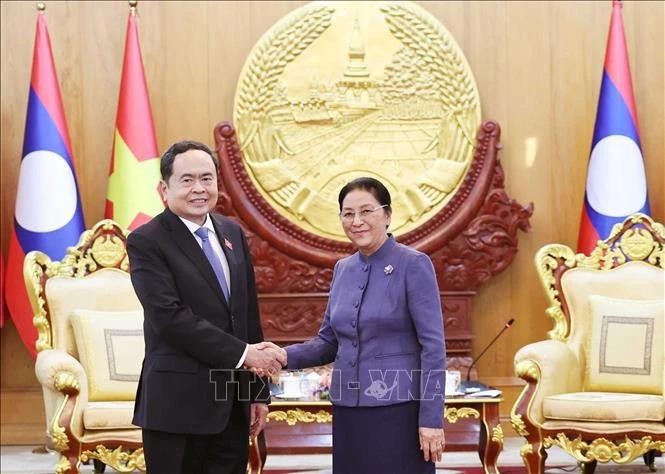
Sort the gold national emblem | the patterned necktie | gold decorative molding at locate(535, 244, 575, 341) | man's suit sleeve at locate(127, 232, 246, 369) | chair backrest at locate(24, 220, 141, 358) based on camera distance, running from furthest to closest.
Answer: the gold national emblem, gold decorative molding at locate(535, 244, 575, 341), chair backrest at locate(24, 220, 141, 358), the patterned necktie, man's suit sleeve at locate(127, 232, 246, 369)

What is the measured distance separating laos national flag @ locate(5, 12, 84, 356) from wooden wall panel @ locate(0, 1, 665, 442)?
30 cm

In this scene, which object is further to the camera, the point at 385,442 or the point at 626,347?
the point at 626,347

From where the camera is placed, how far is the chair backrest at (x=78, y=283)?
4531 mm

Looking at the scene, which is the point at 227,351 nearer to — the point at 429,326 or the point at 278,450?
the point at 429,326

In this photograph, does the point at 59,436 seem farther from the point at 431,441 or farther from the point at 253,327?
the point at 431,441

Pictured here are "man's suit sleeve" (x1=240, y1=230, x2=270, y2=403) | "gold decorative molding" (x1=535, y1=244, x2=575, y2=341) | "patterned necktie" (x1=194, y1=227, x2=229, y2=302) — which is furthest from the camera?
"gold decorative molding" (x1=535, y1=244, x2=575, y2=341)

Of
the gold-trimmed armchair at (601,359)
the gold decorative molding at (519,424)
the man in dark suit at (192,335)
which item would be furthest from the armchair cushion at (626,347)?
the man in dark suit at (192,335)

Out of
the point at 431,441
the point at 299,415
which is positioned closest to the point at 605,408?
the point at 299,415

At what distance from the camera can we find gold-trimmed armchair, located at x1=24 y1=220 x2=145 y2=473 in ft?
13.4

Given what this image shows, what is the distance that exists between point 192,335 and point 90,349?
216 centimetres

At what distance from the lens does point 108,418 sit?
13.4 ft

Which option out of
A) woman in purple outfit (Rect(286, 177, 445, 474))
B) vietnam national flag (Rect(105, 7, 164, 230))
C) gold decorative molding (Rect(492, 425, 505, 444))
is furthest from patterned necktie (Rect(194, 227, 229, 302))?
vietnam national flag (Rect(105, 7, 164, 230))

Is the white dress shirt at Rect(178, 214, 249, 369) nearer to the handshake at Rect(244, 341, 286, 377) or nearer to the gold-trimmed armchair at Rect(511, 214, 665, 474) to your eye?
the handshake at Rect(244, 341, 286, 377)

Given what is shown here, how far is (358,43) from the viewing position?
18.4ft
